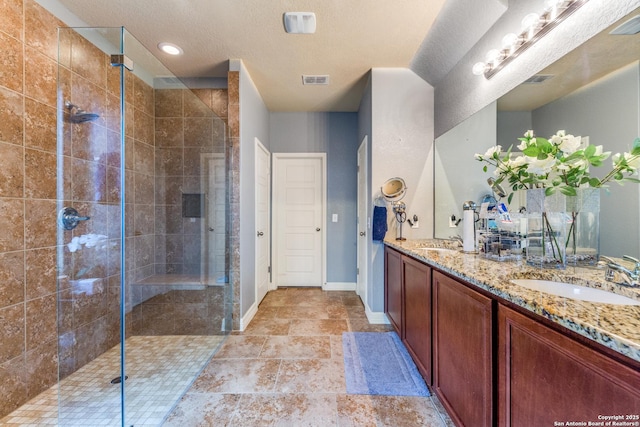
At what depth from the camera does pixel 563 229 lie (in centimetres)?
113

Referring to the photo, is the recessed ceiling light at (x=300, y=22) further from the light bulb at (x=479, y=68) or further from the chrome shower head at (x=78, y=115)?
the chrome shower head at (x=78, y=115)

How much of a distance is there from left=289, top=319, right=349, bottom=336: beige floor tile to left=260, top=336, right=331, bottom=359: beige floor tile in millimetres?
97

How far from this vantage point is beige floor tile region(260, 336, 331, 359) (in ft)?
6.36

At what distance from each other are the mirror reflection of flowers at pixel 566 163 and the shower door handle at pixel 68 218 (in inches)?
110

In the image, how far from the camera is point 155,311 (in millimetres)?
2059

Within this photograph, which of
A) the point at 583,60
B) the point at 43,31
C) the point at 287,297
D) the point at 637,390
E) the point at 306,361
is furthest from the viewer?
the point at 287,297

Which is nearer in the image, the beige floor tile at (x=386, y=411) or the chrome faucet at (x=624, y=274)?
the chrome faucet at (x=624, y=274)

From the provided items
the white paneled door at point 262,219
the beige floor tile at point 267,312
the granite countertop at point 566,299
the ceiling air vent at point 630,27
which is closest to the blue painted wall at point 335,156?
the white paneled door at point 262,219

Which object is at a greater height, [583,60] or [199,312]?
[583,60]

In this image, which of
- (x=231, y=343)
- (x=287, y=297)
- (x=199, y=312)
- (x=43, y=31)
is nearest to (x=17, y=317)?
(x=199, y=312)

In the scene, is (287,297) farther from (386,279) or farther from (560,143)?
(560,143)

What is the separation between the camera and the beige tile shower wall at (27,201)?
1.36 metres

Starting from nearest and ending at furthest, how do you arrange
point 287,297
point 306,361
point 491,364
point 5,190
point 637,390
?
1. point 637,390
2. point 491,364
3. point 5,190
4. point 306,361
5. point 287,297

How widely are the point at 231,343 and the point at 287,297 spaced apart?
1154 millimetres
